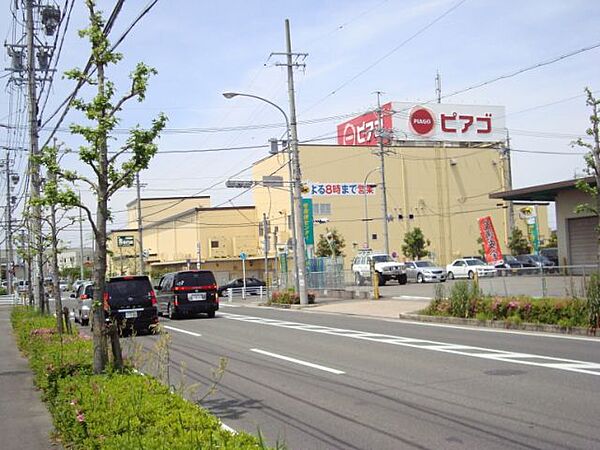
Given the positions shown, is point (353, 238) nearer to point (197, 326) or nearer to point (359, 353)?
point (197, 326)

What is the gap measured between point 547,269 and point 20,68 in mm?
19599

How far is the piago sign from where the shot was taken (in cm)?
7175

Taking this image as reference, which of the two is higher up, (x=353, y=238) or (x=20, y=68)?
(x=20, y=68)

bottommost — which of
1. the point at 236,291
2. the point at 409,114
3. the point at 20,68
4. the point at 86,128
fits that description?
the point at 236,291

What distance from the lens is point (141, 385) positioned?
7359 mm

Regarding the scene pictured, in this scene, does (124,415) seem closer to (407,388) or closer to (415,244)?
(407,388)

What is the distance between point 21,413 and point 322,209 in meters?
60.9

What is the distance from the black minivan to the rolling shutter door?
64.6 feet

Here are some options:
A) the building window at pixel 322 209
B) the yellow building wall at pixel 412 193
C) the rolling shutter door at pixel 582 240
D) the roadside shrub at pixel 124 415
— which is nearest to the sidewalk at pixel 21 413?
the roadside shrub at pixel 124 415

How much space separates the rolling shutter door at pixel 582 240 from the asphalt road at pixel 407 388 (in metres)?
19.6

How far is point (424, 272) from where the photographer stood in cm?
4662

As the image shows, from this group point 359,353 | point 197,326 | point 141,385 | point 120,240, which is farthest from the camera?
point 120,240

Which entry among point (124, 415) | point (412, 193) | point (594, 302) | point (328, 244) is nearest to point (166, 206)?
point (328, 244)

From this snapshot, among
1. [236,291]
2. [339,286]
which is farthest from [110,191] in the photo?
[236,291]
